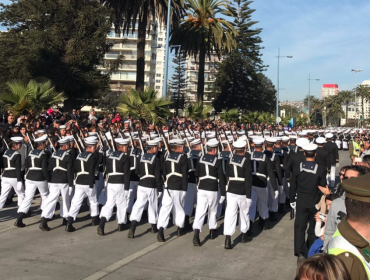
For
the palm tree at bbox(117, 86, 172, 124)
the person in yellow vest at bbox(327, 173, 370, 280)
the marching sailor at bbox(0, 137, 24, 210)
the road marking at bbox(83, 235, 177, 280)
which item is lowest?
the road marking at bbox(83, 235, 177, 280)

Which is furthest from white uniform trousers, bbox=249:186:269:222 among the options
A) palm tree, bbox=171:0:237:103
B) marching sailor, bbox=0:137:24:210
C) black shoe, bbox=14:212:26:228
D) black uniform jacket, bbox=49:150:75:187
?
palm tree, bbox=171:0:237:103

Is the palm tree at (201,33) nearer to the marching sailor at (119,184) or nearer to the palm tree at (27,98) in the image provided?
the palm tree at (27,98)

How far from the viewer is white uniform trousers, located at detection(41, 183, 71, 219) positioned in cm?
859

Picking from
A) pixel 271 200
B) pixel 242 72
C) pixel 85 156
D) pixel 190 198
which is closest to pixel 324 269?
pixel 85 156

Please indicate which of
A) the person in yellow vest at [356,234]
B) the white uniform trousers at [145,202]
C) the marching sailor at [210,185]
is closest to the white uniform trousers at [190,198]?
the white uniform trousers at [145,202]

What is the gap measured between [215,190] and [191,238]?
3.50 feet

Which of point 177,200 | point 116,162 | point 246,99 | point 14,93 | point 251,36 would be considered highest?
point 251,36

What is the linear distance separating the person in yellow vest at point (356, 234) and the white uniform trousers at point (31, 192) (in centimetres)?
748

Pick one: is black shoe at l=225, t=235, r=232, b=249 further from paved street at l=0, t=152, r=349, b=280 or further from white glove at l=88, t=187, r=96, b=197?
white glove at l=88, t=187, r=96, b=197

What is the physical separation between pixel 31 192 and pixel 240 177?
14.2 feet

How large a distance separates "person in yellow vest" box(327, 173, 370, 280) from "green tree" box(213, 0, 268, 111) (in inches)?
2176

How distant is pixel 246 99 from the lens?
57219 mm

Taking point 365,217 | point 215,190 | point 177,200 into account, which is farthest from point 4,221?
point 365,217

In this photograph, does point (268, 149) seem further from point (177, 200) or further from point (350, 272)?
point (350, 272)
